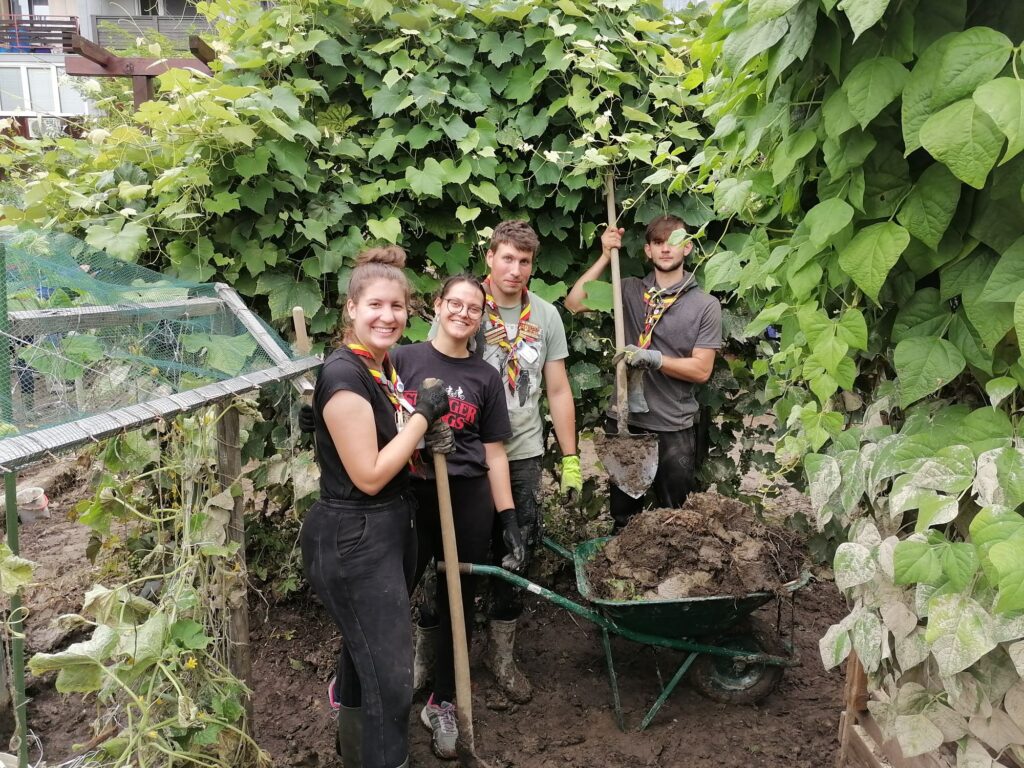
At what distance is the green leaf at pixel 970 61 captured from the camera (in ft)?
4.33

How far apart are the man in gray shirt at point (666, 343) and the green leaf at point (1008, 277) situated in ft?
6.40

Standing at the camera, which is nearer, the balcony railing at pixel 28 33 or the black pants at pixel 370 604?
the black pants at pixel 370 604

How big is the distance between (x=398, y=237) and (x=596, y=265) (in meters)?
0.95

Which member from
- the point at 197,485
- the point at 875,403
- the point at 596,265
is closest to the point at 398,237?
the point at 596,265

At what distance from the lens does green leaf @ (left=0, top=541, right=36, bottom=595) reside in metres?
1.70

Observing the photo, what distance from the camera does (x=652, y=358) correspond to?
3391 millimetres

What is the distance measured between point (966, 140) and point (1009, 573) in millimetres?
753

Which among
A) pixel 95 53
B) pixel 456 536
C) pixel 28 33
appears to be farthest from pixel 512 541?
pixel 28 33

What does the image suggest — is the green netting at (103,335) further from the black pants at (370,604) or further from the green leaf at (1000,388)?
the green leaf at (1000,388)

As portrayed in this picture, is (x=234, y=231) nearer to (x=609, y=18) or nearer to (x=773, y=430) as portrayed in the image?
(x=609, y=18)

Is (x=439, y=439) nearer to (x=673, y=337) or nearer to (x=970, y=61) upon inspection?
(x=673, y=337)

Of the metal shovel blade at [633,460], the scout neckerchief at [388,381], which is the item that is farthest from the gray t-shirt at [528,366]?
the scout neckerchief at [388,381]

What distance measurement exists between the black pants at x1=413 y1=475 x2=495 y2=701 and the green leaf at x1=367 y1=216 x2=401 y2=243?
1064 mm

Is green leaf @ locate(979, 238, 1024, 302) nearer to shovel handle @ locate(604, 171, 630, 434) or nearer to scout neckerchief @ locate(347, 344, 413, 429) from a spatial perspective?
scout neckerchief @ locate(347, 344, 413, 429)
